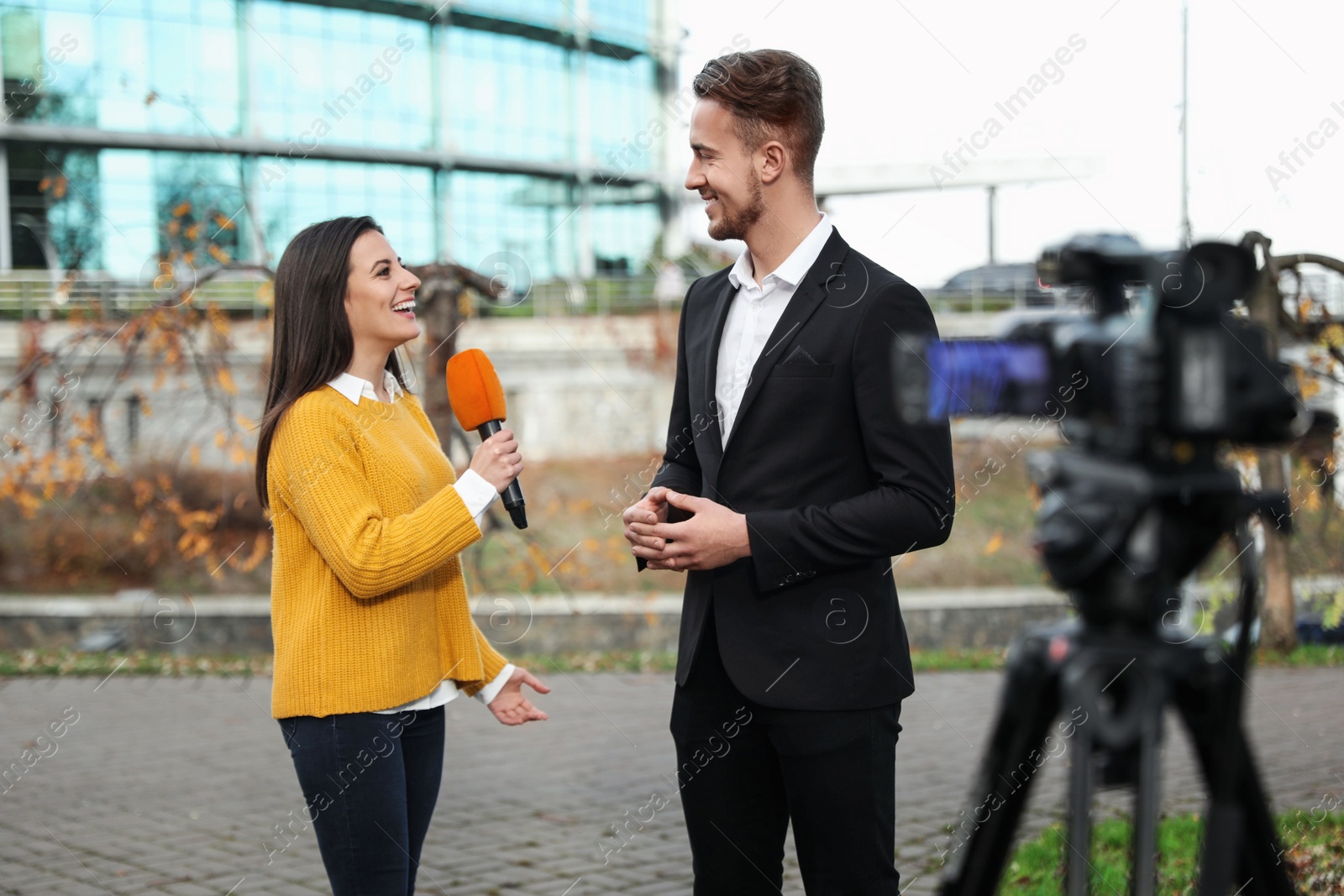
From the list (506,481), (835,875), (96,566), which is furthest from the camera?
(96,566)

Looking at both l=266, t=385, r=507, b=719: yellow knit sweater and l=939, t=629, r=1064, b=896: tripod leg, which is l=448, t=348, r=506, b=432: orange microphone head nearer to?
l=266, t=385, r=507, b=719: yellow knit sweater

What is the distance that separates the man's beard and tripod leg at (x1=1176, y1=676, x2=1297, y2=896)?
1570 mm

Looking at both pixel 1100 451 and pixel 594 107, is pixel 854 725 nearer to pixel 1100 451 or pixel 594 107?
pixel 1100 451

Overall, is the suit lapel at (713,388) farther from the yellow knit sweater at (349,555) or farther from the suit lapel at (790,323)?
the yellow knit sweater at (349,555)

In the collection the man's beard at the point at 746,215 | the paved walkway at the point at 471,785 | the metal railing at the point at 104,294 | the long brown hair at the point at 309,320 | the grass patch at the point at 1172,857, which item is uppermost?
the metal railing at the point at 104,294

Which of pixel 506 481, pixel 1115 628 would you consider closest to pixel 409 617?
pixel 506 481

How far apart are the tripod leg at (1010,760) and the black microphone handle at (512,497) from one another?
1478 mm

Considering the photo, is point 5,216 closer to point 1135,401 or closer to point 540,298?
point 540,298

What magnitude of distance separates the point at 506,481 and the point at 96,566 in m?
15.0

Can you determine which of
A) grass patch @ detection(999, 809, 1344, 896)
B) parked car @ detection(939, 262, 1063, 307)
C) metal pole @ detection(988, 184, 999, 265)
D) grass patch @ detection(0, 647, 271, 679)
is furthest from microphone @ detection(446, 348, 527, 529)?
parked car @ detection(939, 262, 1063, 307)

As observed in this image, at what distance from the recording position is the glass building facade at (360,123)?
107 ft

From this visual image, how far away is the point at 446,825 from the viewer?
570 centimetres

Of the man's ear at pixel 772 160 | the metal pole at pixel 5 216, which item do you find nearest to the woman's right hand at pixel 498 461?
the man's ear at pixel 772 160

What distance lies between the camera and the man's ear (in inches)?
108
